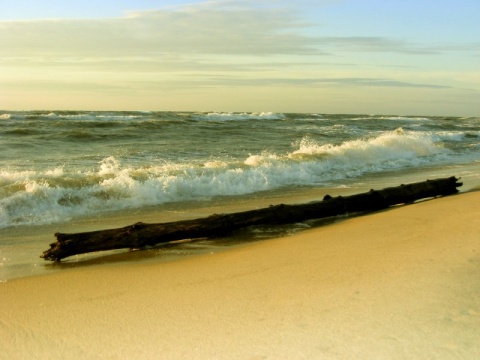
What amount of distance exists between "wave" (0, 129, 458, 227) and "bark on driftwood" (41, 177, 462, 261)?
7.23 ft

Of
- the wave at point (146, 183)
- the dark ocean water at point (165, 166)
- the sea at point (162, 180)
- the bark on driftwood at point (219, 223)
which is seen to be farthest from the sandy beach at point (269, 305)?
the dark ocean water at point (165, 166)

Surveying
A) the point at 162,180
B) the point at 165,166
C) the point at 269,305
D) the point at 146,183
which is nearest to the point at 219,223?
the point at 269,305

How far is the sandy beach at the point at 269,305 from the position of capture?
295cm

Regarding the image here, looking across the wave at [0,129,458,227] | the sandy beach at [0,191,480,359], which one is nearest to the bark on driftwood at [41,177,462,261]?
the sandy beach at [0,191,480,359]

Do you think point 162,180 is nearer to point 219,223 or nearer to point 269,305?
point 219,223

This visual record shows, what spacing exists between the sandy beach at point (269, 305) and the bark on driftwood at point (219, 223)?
47 cm

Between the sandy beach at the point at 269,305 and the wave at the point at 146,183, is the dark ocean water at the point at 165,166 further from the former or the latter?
the sandy beach at the point at 269,305

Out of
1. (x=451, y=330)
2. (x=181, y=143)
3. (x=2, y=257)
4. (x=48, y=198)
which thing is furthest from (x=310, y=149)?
(x=451, y=330)

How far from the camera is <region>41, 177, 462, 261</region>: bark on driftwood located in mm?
5477

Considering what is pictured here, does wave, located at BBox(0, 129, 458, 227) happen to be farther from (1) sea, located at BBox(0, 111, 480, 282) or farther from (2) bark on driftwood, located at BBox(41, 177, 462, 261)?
(2) bark on driftwood, located at BBox(41, 177, 462, 261)

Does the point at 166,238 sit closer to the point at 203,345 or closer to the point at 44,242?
the point at 44,242

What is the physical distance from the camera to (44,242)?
6262 millimetres

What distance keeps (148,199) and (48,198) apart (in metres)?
1.62

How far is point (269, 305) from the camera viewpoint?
141 inches
